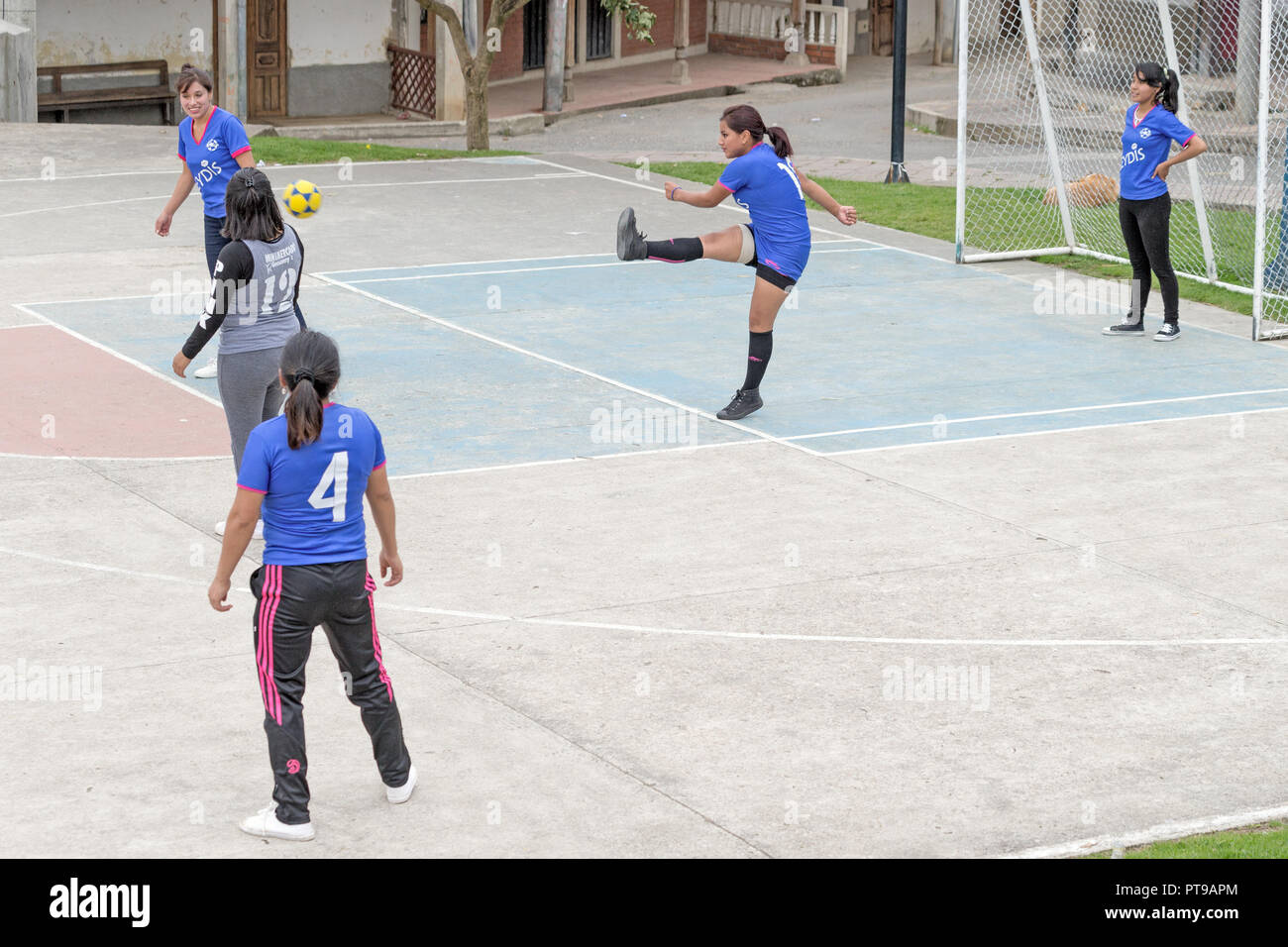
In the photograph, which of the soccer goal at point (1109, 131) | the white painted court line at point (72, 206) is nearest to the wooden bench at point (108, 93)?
the white painted court line at point (72, 206)

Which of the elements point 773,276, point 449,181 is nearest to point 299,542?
A: point 773,276

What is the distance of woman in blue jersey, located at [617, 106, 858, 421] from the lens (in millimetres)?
12672

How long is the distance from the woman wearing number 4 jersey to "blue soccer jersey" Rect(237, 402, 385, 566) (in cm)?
271

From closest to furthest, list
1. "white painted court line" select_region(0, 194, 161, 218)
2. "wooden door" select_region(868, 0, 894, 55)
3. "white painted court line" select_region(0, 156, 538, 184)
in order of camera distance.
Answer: "white painted court line" select_region(0, 194, 161, 218)
"white painted court line" select_region(0, 156, 538, 184)
"wooden door" select_region(868, 0, 894, 55)

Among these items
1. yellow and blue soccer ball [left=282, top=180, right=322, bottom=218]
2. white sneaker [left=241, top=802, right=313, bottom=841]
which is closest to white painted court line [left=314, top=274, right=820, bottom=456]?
yellow and blue soccer ball [left=282, top=180, right=322, bottom=218]

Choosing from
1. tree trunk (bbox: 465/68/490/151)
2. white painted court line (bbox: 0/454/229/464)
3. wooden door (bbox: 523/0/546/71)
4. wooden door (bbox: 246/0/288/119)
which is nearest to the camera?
white painted court line (bbox: 0/454/229/464)

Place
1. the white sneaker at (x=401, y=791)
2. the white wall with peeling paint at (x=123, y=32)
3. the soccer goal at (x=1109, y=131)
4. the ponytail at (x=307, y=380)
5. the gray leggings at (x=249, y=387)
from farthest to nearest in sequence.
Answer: the white wall with peeling paint at (x=123, y=32) < the soccer goal at (x=1109, y=131) < the gray leggings at (x=249, y=387) < the white sneaker at (x=401, y=791) < the ponytail at (x=307, y=380)

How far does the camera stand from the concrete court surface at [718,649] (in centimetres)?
688

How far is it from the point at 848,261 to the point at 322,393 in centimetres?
1279

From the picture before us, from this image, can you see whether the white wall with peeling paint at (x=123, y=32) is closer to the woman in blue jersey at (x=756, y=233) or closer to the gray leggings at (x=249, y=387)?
the woman in blue jersey at (x=756, y=233)

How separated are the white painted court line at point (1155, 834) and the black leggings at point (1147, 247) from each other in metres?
8.92

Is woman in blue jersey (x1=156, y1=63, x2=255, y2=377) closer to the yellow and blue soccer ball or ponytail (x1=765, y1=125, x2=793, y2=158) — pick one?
the yellow and blue soccer ball

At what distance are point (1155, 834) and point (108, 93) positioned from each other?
29.6m
